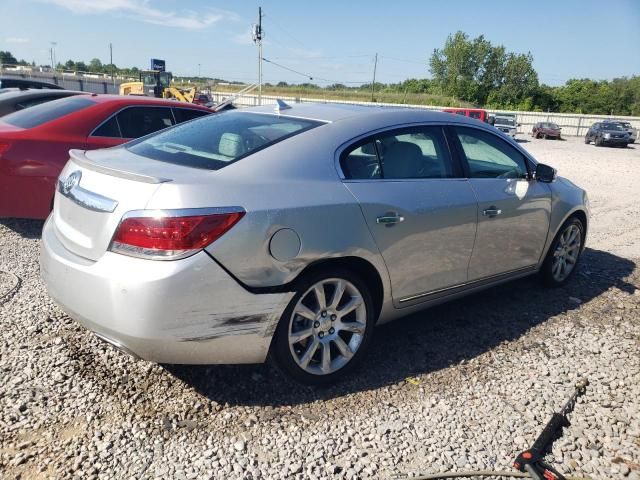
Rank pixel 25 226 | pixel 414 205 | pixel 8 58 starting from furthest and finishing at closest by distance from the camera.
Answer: pixel 8 58 < pixel 25 226 < pixel 414 205

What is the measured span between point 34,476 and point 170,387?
844 millimetres

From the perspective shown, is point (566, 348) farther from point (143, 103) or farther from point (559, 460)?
point (143, 103)

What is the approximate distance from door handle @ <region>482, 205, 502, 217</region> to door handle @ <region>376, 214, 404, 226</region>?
897 millimetres

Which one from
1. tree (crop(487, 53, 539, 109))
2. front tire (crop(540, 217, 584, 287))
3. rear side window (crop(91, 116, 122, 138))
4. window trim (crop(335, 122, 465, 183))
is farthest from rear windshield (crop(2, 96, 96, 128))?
tree (crop(487, 53, 539, 109))

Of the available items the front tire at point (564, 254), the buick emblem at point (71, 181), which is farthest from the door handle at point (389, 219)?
the front tire at point (564, 254)

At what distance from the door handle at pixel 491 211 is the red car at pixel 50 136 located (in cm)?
409

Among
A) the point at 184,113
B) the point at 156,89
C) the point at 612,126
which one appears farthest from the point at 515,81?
the point at 184,113

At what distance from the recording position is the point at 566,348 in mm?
3840

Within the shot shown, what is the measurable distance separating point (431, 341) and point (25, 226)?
4.87 m

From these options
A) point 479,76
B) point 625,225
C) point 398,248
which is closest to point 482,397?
point 398,248

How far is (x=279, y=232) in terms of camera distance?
106 inches

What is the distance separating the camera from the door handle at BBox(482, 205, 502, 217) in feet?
12.5

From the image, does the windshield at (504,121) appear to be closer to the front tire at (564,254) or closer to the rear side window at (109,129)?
the front tire at (564,254)

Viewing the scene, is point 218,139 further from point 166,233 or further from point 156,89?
point 156,89
